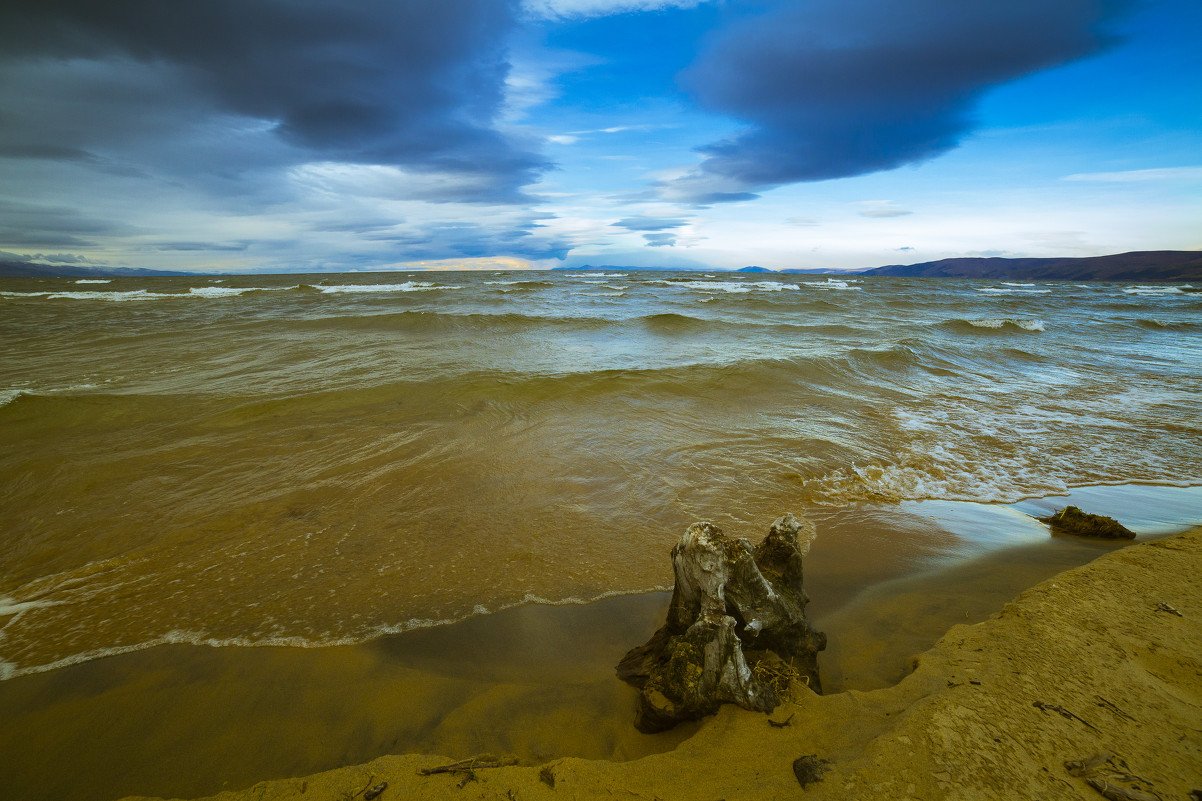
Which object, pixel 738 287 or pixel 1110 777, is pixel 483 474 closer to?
pixel 1110 777

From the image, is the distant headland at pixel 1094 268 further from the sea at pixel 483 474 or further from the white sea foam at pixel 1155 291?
the sea at pixel 483 474

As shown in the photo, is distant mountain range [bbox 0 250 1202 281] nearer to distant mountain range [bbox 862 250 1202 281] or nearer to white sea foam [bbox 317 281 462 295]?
distant mountain range [bbox 862 250 1202 281]

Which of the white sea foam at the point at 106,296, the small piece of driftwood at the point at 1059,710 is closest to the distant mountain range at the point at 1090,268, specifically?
the white sea foam at the point at 106,296

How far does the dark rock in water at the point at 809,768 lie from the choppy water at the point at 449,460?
168 cm

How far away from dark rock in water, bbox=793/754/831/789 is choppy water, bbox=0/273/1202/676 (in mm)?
1678

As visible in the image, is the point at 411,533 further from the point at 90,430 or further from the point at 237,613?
the point at 90,430

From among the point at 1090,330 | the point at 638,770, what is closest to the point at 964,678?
the point at 638,770

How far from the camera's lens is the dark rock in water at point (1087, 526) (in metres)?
4.09

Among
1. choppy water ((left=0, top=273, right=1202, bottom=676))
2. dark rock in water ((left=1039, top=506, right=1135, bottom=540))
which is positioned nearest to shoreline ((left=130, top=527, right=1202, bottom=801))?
choppy water ((left=0, top=273, right=1202, bottom=676))

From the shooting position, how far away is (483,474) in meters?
5.39

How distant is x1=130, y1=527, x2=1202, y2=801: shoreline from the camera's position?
170 cm

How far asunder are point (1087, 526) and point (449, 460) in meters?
6.30

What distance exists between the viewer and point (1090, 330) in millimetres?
19484

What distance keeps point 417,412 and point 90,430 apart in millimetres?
4158
